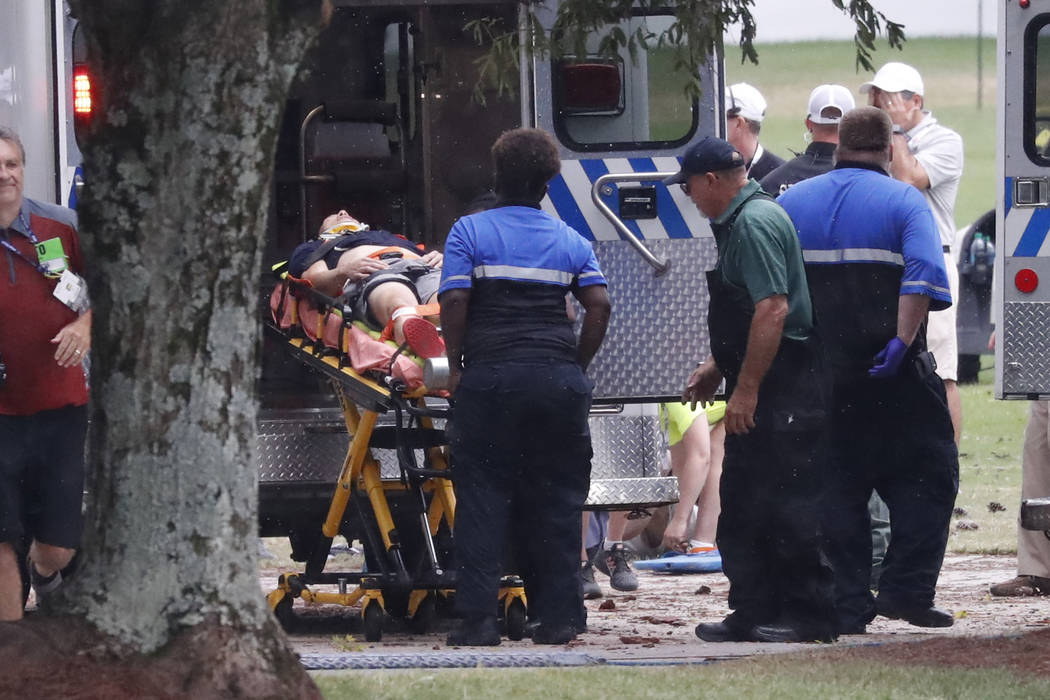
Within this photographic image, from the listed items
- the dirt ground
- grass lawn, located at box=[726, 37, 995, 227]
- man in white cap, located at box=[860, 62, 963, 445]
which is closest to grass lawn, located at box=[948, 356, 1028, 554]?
the dirt ground

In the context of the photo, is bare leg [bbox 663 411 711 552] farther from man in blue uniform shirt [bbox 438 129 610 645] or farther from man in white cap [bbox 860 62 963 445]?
man in blue uniform shirt [bbox 438 129 610 645]

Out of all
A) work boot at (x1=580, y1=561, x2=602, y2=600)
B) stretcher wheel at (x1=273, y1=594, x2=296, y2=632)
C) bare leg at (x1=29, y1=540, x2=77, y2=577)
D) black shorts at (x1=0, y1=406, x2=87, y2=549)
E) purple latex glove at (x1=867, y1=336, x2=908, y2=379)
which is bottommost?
work boot at (x1=580, y1=561, x2=602, y2=600)

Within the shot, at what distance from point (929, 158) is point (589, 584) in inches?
97.5

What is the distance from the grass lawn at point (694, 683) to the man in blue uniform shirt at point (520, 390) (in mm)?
1175

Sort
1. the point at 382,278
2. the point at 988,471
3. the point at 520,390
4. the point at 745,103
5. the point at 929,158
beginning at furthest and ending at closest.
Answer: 1. the point at 988,471
2. the point at 745,103
3. the point at 929,158
4. the point at 382,278
5. the point at 520,390

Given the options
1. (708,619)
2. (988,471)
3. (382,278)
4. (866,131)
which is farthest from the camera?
(988,471)

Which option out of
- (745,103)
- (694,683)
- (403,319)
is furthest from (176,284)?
(745,103)

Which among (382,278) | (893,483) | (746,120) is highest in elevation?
(746,120)

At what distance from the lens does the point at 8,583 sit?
21.3 ft

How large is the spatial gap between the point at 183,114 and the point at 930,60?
6024 cm

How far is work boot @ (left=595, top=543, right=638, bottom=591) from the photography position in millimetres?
8961

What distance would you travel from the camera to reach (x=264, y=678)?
4691 millimetres

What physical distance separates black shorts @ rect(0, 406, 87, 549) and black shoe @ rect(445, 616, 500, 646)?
1309 millimetres

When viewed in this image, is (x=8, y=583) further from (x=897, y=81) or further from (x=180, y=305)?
(x=897, y=81)
